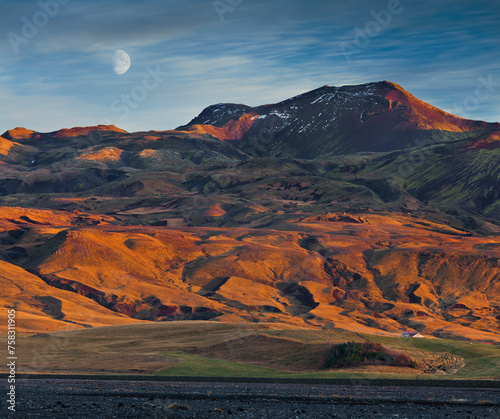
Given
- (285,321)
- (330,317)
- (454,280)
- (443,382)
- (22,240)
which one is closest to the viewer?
(443,382)

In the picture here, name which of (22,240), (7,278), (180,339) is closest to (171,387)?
(180,339)

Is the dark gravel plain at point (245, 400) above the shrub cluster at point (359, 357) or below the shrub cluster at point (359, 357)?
above

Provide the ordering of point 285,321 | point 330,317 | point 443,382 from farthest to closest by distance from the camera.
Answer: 1. point 330,317
2. point 285,321
3. point 443,382

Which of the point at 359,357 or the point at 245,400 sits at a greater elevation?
the point at 245,400

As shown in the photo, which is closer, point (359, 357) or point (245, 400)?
point (245, 400)

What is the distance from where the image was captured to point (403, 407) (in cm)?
4078

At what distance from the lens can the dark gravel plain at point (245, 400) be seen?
121 ft

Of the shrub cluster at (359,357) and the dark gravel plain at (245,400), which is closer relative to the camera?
the dark gravel plain at (245,400)

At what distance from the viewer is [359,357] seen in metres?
62.5

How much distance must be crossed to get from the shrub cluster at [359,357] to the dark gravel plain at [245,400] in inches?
328

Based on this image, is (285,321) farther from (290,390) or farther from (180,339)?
(290,390)

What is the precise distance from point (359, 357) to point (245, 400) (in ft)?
72.0

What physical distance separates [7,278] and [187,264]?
5020 centimetres

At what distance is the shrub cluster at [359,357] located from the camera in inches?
2446
